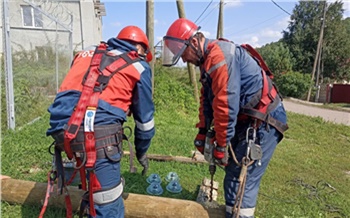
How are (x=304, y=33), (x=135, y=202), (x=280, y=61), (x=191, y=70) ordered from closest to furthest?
(x=135, y=202), (x=191, y=70), (x=280, y=61), (x=304, y=33)

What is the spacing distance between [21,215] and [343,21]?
39.8 meters

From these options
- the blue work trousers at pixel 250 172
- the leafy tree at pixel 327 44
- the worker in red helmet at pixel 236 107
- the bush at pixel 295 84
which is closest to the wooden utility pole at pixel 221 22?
the bush at pixel 295 84

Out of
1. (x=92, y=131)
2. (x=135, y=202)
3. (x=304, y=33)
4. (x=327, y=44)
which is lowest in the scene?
(x=135, y=202)

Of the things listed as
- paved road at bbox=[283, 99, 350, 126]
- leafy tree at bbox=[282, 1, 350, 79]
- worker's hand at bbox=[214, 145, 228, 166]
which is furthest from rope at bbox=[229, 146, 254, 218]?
leafy tree at bbox=[282, 1, 350, 79]

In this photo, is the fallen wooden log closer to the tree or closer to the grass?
the grass

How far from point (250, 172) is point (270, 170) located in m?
2.55

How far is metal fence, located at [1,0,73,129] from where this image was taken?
18.2 feet

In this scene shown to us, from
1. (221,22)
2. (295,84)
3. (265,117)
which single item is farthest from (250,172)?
(295,84)

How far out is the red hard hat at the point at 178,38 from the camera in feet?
8.26

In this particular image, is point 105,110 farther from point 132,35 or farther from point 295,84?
point 295,84

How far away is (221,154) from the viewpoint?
2521mm

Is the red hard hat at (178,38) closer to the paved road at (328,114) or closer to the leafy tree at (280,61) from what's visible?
the paved road at (328,114)

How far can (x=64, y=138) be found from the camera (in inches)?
82.4

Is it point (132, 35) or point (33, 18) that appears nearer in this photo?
point (132, 35)
